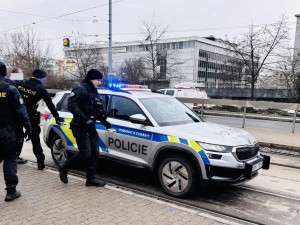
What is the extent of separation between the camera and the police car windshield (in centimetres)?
488

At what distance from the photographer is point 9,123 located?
13.0ft

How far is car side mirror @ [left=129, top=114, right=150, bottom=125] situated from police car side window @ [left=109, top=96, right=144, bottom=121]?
8.5 inches

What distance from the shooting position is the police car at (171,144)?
4.11 metres

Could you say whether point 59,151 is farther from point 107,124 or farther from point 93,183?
point 107,124

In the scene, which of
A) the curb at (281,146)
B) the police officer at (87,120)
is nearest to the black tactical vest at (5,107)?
the police officer at (87,120)

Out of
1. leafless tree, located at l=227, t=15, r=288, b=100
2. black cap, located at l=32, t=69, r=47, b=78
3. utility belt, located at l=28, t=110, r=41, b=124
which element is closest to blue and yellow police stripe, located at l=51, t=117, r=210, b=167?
utility belt, located at l=28, t=110, r=41, b=124

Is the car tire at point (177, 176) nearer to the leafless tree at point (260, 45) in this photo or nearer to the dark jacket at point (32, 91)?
the dark jacket at point (32, 91)

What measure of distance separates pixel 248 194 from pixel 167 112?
6.38 feet

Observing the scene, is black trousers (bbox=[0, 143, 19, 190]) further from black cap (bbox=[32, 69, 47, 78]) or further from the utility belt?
black cap (bbox=[32, 69, 47, 78])

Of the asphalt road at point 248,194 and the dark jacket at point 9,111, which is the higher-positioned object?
the dark jacket at point 9,111

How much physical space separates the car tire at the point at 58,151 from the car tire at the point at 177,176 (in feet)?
7.50

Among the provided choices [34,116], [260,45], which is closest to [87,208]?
[34,116]

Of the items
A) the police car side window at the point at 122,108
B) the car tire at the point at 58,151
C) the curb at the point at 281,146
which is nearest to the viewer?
the police car side window at the point at 122,108

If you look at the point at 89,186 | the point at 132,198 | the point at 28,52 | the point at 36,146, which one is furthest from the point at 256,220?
the point at 28,52
